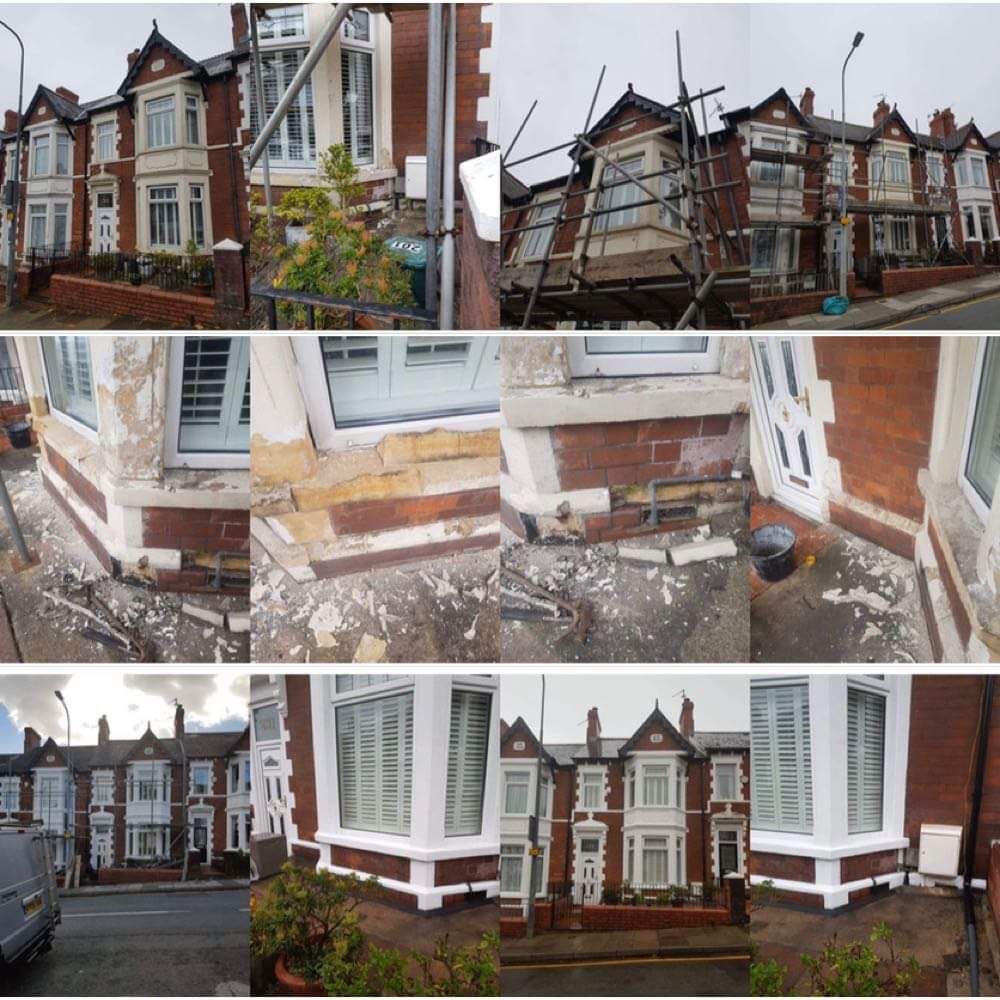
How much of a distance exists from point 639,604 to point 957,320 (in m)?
0.99

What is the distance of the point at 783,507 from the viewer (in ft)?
10.5

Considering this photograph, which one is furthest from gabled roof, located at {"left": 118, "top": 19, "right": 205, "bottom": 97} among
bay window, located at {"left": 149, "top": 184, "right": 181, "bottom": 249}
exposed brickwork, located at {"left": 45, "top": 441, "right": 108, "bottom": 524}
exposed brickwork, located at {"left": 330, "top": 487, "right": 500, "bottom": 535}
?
exposed brickwork, located at {"left": 330, "top": 487, "right": 500, "bottom": 535}

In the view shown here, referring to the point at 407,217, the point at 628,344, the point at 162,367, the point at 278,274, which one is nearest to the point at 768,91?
the point at 628,344

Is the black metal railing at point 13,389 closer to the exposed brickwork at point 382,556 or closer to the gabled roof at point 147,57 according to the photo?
the gabled roof at point 147,57

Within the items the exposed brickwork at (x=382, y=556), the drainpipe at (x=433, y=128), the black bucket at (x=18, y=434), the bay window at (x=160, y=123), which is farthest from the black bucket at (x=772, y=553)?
the black bucket at (x=18, y=434)

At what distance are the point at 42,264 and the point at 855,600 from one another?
206 centimetres

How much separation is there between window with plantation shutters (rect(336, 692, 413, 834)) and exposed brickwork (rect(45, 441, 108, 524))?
2.42 ft

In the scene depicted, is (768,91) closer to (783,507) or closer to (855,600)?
(783,507)

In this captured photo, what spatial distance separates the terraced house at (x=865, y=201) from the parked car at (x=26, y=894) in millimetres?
2080

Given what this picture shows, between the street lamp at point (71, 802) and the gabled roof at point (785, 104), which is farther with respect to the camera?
the street lamp at point (71, 802)

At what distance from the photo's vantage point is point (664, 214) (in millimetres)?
3066

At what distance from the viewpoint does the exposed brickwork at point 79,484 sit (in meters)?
3.21

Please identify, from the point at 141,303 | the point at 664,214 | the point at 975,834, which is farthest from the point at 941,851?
the point at 141,303

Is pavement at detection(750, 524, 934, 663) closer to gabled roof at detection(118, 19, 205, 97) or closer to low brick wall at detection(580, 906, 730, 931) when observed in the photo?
low brick wall at detection(580, 906, 730, 931)
